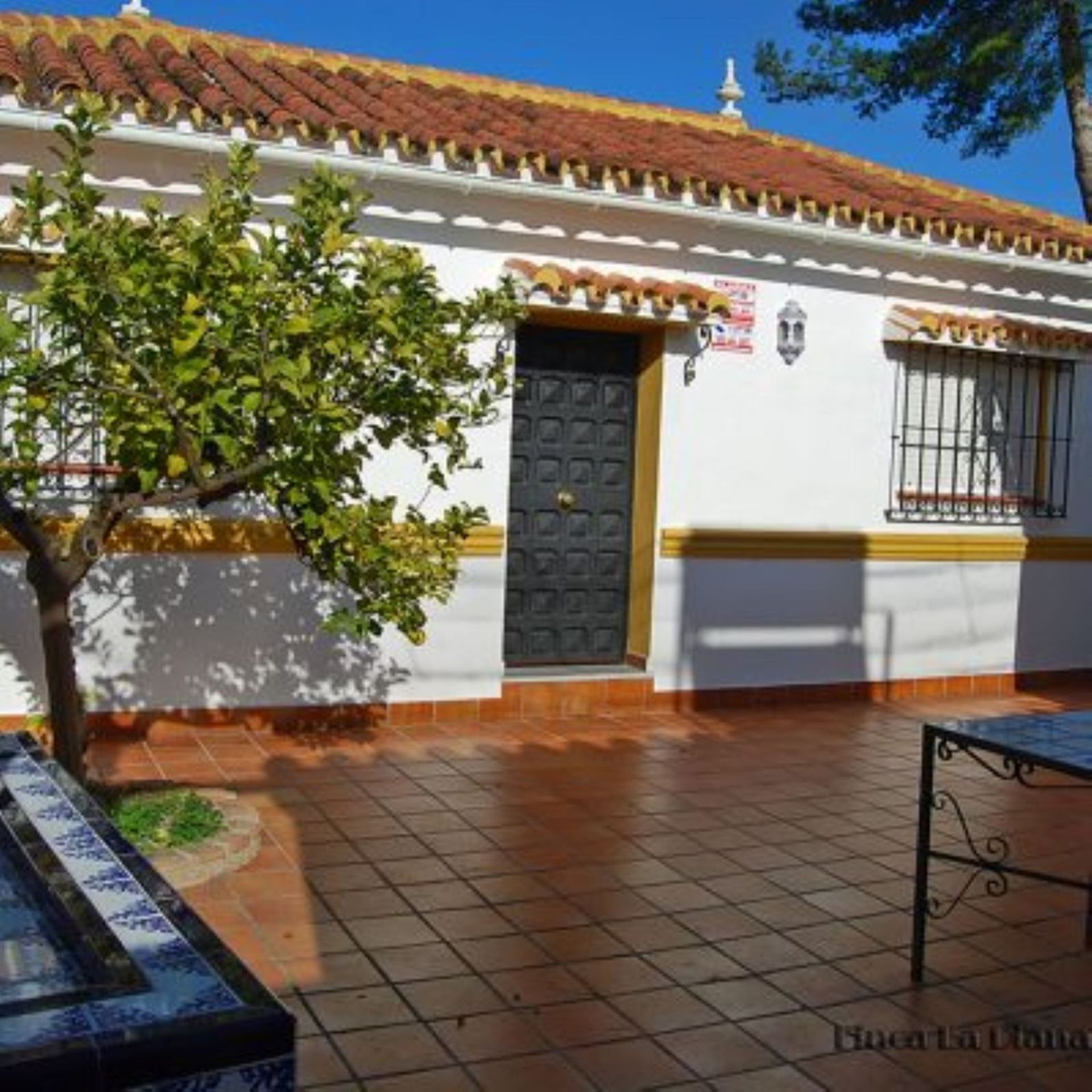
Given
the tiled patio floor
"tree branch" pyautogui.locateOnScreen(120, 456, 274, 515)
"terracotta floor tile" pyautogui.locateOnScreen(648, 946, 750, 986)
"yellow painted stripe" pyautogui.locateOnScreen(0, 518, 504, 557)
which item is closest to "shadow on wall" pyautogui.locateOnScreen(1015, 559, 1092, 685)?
the tiled patio floor

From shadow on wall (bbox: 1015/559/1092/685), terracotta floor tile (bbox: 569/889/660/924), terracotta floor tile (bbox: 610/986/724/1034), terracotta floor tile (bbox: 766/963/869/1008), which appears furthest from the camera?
shadow on wall (bbox: 1015/559/1092/685)

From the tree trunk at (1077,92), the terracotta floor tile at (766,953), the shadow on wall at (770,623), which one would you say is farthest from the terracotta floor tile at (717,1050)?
the tree trunk at (1077,92)

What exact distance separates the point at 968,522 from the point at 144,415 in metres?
6.88

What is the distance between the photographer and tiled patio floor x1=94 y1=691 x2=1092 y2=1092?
146 inches

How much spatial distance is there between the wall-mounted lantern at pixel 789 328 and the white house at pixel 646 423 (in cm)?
2

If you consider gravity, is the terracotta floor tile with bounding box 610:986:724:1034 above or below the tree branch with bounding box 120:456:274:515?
below

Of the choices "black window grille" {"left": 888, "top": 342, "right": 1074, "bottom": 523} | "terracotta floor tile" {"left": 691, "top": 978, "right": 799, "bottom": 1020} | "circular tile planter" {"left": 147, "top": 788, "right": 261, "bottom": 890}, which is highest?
"black window grille" {"left": 888, "top": 342, "right": 1074, "bottom": 523}

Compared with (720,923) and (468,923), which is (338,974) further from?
Answer: (720,923)

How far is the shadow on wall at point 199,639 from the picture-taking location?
7.00 m

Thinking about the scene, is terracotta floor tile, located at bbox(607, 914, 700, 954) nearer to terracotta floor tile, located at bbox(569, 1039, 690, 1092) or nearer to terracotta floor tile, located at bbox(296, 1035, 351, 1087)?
terracotta floor tile, located at bbox(569, 1039, 690, 1092)

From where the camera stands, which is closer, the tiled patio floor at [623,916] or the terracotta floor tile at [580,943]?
the tiled patio floor at [623,916]

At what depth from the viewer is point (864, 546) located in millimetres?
9234

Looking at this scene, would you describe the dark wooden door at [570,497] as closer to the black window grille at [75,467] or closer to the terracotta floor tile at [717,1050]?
the black window grille at [75,467]

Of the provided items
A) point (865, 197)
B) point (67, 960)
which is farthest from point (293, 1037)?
point (865, 197)
